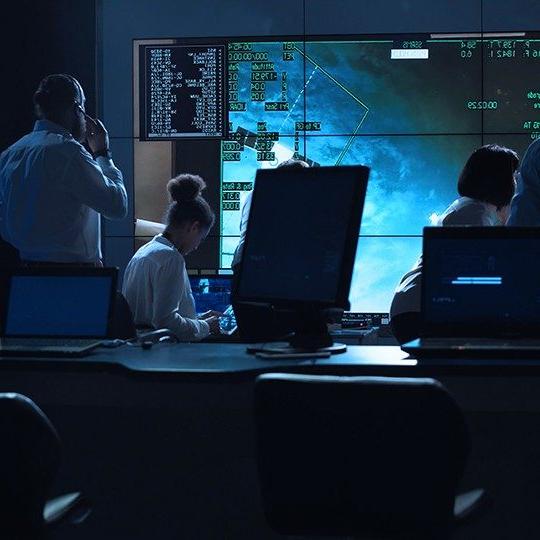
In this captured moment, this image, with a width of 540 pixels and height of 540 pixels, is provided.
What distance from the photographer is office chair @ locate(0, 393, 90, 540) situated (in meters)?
1.67

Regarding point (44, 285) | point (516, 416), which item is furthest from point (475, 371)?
point (44, 285)

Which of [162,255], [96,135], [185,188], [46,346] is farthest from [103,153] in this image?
[46,346]

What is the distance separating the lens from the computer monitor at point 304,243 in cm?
242

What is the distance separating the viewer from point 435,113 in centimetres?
554

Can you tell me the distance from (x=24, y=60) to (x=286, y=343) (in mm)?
2781

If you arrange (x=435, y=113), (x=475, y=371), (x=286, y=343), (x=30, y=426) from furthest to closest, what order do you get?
(x=435, y=113)
(x=286, y=343)
(x=475, y=371)
(x=30, y=426)

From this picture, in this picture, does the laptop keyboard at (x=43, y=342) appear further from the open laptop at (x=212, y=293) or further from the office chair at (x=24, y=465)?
the open laptop at (x=212, y=293)

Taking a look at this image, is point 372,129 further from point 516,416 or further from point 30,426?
point 30,426

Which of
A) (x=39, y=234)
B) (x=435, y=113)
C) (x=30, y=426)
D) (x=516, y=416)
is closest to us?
(x=30, y=426)

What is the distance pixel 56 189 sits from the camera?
3504 mm

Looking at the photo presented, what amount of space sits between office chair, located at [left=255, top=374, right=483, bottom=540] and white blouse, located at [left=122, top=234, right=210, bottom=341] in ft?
5.96

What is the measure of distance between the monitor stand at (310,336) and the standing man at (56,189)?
4.04ft

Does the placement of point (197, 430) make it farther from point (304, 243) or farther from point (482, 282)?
point (482, 282)

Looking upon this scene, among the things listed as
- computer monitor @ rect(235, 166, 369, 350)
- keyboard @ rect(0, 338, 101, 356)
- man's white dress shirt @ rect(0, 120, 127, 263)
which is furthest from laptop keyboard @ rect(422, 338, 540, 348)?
man's white dress shirt @ rect(0, 120, 127, 263)
